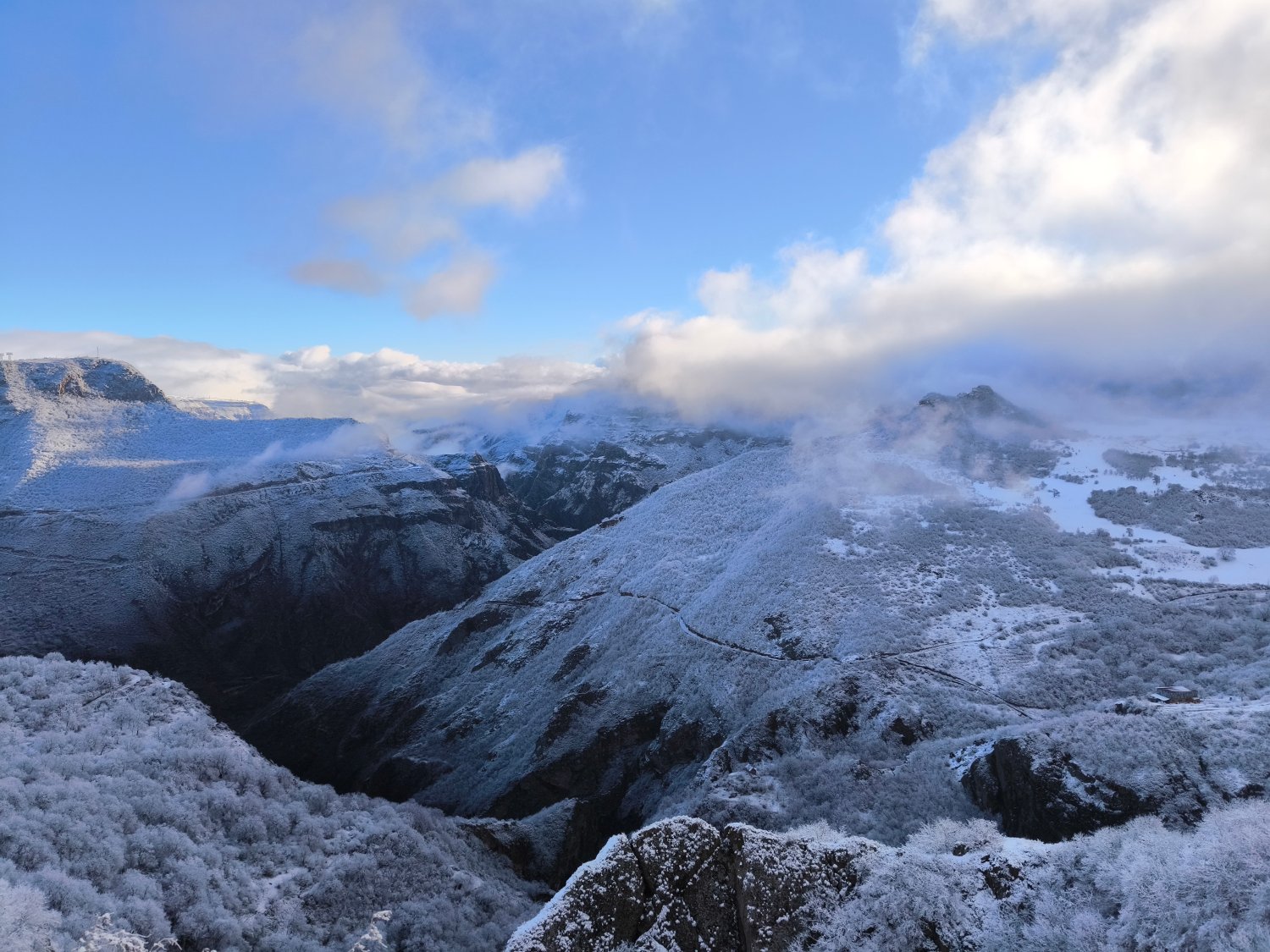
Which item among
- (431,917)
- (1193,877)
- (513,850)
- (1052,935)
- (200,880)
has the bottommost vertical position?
(513,850)

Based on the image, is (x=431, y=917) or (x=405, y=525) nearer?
(x=431, y=917)

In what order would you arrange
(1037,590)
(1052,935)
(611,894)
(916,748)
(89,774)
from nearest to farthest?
(1052,935)
(611,894)
(89,774)
(916,748)
(1037,590)

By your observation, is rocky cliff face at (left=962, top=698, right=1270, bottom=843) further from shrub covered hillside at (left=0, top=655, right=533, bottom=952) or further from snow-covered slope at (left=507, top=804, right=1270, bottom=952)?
shrub covered hillside at (left=0, top=655, right=533, bottom=952)

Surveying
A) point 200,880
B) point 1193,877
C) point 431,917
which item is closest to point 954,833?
point 1193,877

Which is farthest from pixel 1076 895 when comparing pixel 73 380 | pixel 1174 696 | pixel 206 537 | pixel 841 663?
pixel 73 380

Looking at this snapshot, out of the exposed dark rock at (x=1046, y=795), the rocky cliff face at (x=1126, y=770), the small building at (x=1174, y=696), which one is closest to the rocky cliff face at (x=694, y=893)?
the exposed dark rock at (x=1046, y=795)

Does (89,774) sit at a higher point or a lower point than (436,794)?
higher

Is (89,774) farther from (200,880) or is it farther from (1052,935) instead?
(1052,935)
